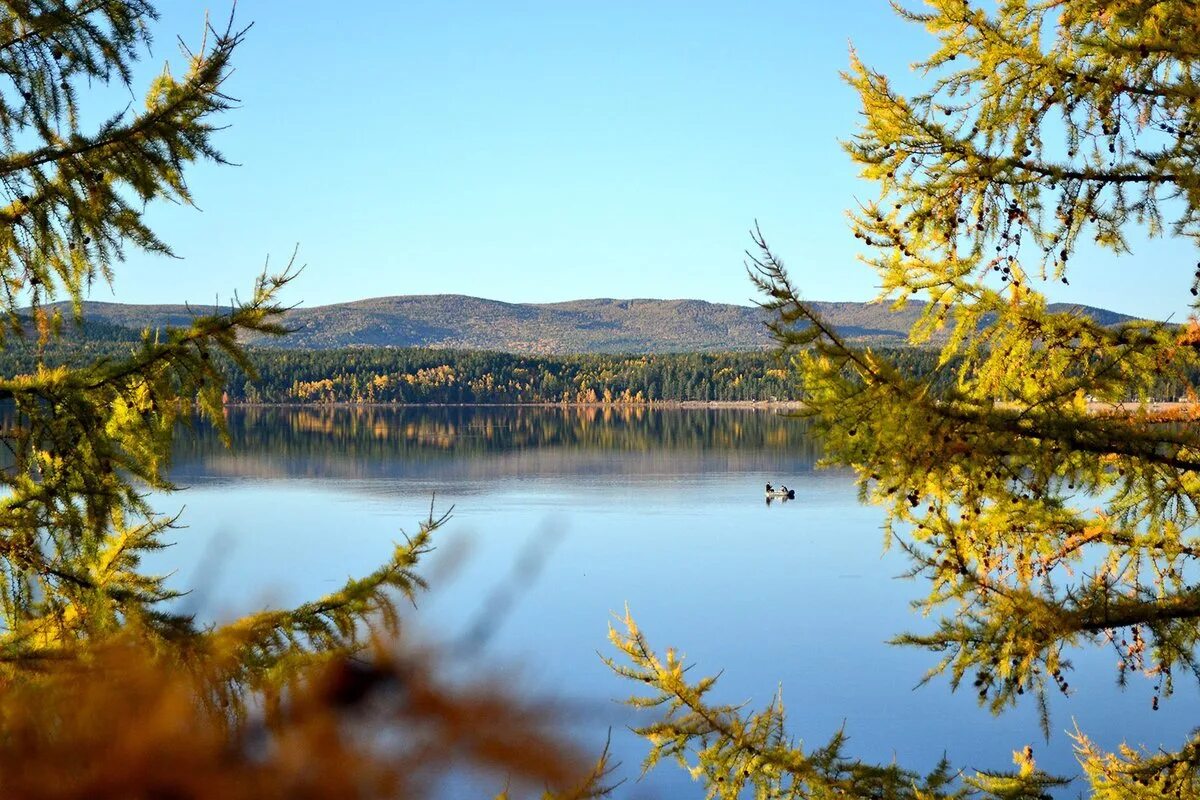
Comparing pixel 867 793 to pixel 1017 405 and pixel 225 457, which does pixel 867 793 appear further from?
pixel 225 457

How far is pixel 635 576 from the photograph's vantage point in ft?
125

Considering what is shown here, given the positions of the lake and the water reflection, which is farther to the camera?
the water reflection

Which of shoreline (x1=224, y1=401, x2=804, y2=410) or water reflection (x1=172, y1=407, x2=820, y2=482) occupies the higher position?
shoreline (x1=224, y1=401, x2=804, y2=410)

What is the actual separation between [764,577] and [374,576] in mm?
34539

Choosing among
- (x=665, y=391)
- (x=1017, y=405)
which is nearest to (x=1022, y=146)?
(x=1017, y=405)

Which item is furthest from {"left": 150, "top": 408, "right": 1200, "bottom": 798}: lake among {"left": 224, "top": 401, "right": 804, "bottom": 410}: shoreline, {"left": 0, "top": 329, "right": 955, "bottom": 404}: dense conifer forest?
{"left": 0, "top": 329, "right": 955, "bottom": 404}: dense conifer forest

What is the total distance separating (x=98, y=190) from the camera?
489 centimetres

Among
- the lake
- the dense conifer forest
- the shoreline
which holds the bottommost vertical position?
the lake

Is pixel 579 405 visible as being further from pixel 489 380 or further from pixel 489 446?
pixel 489 446

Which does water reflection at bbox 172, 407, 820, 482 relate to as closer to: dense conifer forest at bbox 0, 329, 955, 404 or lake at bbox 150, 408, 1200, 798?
lake at bbox 150, 408, 1200, 798

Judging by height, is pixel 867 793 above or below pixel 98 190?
below

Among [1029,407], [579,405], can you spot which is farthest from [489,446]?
[1029,407]

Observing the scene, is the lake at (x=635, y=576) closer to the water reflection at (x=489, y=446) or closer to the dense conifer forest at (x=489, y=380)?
the water reflection at (x=489, y=446)

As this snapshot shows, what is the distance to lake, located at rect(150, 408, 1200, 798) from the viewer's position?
2.18 m
